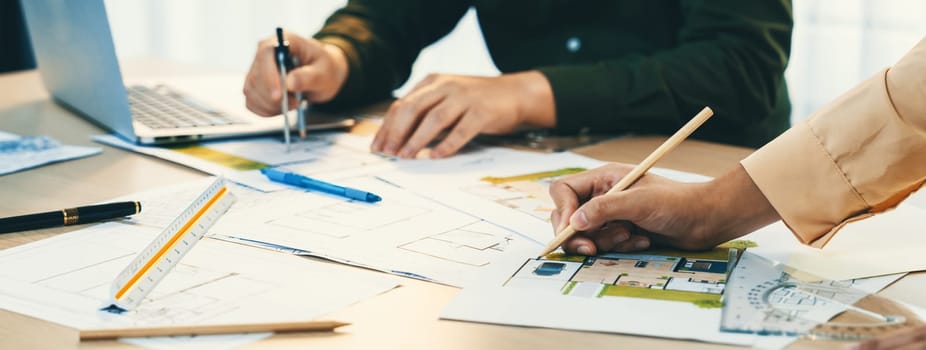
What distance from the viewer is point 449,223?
2.83 ft

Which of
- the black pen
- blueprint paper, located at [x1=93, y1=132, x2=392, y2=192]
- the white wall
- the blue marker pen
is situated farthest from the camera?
the white wall

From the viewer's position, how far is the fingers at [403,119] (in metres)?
1.16

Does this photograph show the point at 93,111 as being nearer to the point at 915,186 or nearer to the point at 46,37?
the point at 46,37

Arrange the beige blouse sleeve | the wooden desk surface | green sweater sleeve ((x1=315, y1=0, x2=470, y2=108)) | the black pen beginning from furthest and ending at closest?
green sweater sleeve ((x1=315, y1=0, x2=470, y2=108)), the black pen, the beige blouse sleeve, the wooden desk surface

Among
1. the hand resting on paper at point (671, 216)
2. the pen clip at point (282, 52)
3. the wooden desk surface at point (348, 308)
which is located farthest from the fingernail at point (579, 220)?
the pen clip at point (282, 52)

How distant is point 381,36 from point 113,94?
0.48 metres

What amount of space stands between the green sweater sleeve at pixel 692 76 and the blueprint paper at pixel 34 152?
607 mm

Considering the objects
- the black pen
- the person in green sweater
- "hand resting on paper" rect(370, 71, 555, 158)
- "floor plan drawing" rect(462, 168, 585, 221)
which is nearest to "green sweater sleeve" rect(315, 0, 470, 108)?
the person in green sweater

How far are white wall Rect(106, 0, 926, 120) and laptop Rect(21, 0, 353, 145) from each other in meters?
0.48

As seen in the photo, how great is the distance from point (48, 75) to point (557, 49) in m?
0.81

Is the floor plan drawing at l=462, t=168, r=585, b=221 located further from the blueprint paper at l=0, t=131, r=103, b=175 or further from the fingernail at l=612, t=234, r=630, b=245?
the blueprint paper at l=0, t=131, r=103, b=175

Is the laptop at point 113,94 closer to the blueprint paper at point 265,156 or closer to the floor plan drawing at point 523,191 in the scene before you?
the blueprint paper at point 265,156

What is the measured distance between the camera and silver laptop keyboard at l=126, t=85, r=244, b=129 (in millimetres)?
1257

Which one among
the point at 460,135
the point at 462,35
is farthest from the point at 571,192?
the point at 462,35
